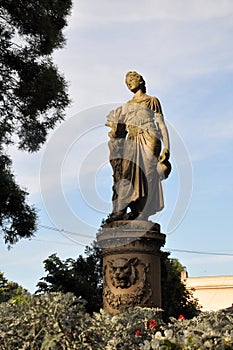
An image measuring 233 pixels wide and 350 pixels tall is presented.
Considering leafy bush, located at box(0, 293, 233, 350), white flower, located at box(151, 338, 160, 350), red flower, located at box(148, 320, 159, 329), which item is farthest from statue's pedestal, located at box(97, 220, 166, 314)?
white flower, located at box(151, 338, 160, 350)

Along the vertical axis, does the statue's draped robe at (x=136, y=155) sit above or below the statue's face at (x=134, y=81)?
below

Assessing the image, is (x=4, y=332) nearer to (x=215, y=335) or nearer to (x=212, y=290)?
(x=215, y=335)

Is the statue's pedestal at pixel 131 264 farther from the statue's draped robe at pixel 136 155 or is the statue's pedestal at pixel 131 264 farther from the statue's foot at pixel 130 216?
the statue's draped robe at pixel 136 155

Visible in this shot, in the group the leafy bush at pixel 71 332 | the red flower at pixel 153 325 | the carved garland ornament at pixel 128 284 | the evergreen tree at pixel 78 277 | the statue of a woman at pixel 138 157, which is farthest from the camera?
the evergreen tree at pixel 78 277

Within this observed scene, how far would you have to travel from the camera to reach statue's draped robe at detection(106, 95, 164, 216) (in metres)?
7.61

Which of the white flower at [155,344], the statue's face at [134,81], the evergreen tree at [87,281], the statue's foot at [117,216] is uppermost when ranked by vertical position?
the evergreen tree at [87,281]

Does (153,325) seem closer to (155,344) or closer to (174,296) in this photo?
(155,344)

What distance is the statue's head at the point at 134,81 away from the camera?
8289mm

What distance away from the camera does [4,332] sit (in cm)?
358

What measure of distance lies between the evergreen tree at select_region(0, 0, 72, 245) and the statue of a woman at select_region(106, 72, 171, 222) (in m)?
5.92

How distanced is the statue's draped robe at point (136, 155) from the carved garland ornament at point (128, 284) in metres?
0.79

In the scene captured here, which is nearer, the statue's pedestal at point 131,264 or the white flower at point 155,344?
the white flower at point 155,344

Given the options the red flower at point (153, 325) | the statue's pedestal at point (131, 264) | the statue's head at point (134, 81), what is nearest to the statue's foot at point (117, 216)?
the statue's pedestal at point (131, 264)

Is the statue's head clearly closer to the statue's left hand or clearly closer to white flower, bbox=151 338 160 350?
the statue's left hand
